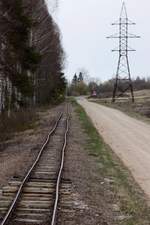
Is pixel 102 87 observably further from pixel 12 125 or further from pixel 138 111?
pixel 12 125

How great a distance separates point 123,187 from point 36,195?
11.0 ft

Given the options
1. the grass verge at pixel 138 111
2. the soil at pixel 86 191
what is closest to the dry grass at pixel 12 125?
the soil at pixel 86 191

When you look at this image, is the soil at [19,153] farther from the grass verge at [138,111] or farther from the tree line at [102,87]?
the tree line at [102,87]

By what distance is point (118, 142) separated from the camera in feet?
100

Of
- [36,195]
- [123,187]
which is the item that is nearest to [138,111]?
[123,187]

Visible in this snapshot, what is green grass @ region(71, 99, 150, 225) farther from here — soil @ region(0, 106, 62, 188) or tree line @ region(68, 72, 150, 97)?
tree line @ region(68, 72, 150, 97)

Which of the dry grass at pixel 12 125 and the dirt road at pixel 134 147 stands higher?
the dry grass at pixel 12 125

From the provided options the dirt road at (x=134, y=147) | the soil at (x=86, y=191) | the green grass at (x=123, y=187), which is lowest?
the dirt road at (x=134, y=147)

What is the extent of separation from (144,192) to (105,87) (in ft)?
517

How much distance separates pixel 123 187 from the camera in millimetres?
15750

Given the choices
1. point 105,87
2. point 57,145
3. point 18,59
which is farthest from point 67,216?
point 105,87

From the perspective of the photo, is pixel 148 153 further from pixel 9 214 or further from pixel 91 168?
pixel 9 214

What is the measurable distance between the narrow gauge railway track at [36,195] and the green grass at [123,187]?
1.28 metres

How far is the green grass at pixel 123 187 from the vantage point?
39.4ft
